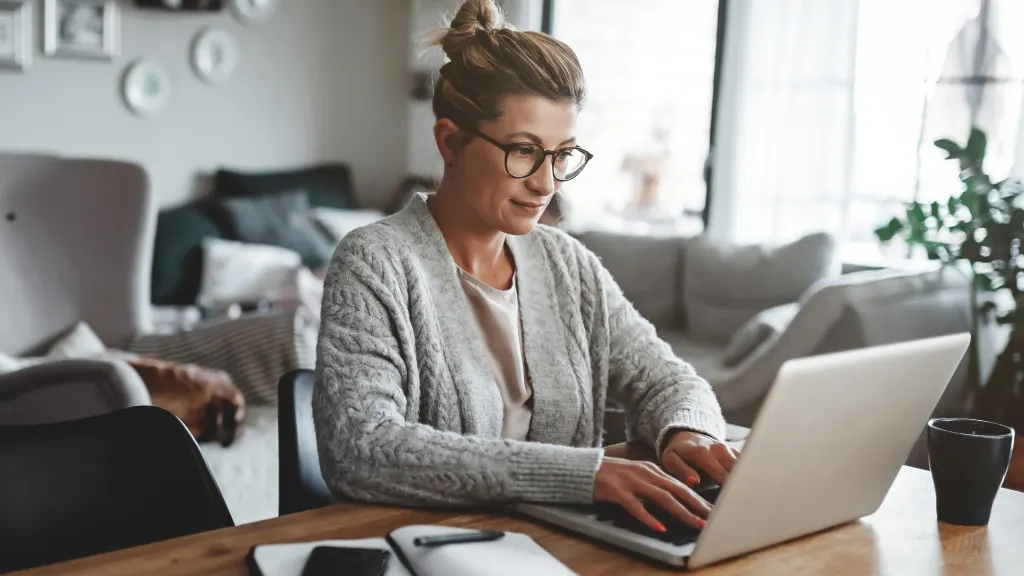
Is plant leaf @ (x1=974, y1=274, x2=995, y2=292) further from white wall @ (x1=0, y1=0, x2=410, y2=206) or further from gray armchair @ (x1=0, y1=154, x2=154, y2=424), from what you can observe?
white wall @ (x1=0, y1=0, x2=410, y2=206)

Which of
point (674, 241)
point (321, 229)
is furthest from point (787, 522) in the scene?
point (321, 229)

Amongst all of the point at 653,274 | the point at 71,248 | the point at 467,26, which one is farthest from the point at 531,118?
the point at 653,274

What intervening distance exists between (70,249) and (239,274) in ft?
4.75

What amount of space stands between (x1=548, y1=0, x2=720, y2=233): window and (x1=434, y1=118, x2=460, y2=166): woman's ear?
344 centimetres

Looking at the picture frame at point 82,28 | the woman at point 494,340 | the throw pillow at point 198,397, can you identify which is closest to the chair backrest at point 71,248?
the throw pillow at point 198,397

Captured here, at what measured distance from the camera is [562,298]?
1.50m

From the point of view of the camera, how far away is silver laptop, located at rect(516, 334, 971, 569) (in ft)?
2.90

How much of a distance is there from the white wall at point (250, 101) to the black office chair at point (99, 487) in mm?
3505

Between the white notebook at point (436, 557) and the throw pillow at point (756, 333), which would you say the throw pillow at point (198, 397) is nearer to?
the white notebook at point (436, 557)

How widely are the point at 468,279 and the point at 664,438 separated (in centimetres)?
34

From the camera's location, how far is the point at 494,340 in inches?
56.4

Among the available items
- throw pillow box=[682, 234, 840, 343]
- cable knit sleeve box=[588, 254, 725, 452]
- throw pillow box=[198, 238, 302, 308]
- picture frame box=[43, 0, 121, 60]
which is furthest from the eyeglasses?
picture frame box=[43, 0, 121, 60]

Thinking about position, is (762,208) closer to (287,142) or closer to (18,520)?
(287,142)

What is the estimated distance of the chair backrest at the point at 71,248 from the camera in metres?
3.06
